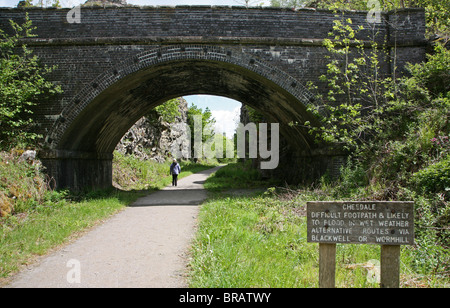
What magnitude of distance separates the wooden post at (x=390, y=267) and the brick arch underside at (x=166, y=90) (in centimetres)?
758

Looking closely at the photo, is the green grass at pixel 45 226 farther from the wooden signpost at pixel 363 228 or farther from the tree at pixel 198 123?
the tree at pixel 198 123

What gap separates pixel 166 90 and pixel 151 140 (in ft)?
43.2

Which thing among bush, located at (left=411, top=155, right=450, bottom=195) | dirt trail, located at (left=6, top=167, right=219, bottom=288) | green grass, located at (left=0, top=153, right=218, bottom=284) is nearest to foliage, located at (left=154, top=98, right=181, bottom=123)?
green grass, located at (left=0, top=153, right=218, bottom=284)

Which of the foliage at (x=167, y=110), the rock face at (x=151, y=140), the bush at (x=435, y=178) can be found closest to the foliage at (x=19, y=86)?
the rock face at (x=151, y=140)

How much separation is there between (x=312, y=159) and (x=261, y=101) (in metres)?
3.10

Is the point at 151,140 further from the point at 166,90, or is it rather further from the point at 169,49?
the point at 169,49

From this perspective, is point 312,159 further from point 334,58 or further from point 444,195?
point 444,195

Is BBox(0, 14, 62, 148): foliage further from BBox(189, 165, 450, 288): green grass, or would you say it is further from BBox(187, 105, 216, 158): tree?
BBox(187, 105, 216, 158): tree

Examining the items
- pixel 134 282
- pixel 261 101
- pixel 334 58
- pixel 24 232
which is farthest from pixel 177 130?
pixel 134 282

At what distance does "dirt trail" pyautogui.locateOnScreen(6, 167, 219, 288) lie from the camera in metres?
4.31

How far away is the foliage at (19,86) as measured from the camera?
966 centimetres

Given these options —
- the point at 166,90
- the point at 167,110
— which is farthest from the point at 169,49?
the point at 167,110

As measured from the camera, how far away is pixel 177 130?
125 feet

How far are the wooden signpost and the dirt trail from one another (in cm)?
184
